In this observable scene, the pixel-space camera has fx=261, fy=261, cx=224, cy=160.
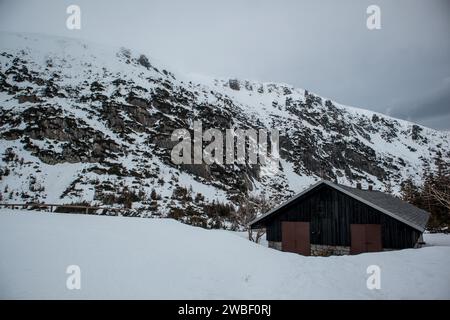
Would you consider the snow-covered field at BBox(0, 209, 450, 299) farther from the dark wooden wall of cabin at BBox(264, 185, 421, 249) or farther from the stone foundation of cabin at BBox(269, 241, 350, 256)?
the stone foundation of cabin at BBox(269, 241, 350, 256)

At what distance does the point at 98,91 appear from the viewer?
55188mm

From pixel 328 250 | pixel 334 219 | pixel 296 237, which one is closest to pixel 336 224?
pixel 334 219

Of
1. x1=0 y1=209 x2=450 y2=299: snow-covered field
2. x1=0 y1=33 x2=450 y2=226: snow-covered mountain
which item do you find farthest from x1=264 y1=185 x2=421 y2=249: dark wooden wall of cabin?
x1=0 y1=33 x2=450 y2=226: snow-covered mountain

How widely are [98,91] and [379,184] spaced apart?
78.7 meters

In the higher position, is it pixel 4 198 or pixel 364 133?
pixel 364 133

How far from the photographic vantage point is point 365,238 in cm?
1566

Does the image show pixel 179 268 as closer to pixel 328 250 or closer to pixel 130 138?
pixel 328 250

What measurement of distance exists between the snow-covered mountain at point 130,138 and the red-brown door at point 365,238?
17.0 meters

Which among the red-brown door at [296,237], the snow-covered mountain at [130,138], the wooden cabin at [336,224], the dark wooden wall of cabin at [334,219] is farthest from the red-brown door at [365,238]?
the snow-covered mountain at [130,138]

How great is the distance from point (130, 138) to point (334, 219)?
40.1m
